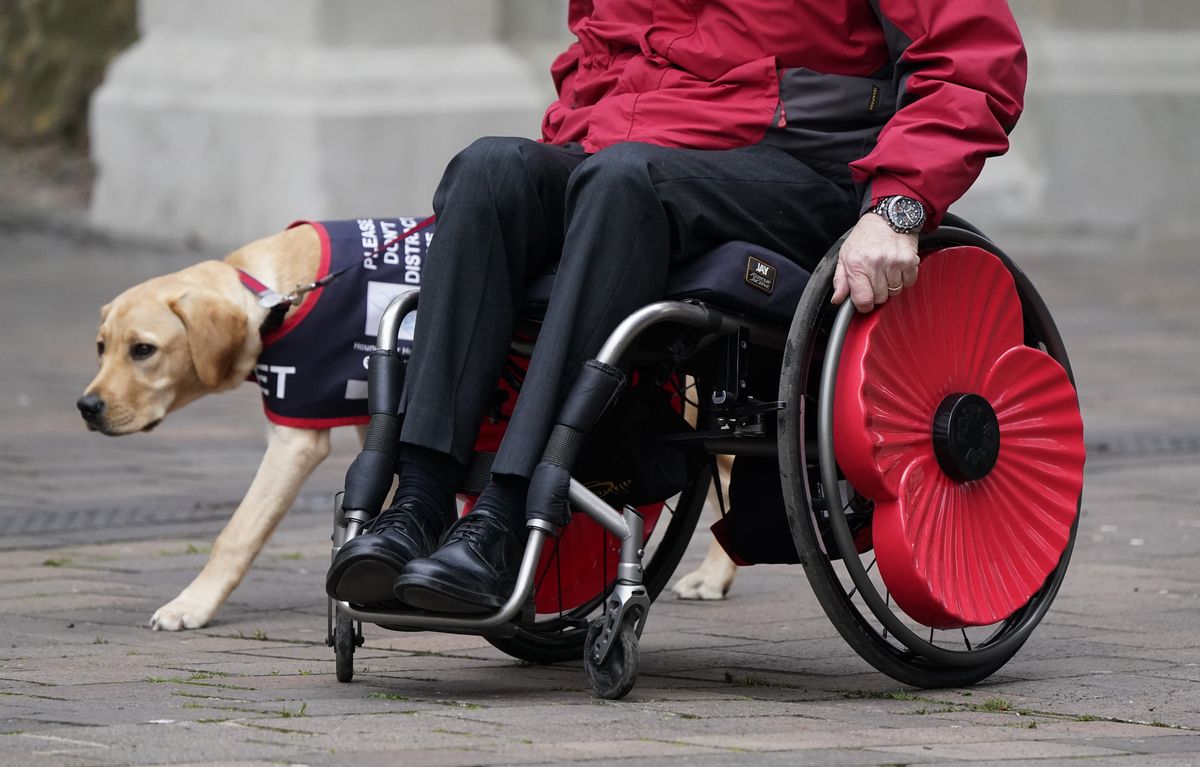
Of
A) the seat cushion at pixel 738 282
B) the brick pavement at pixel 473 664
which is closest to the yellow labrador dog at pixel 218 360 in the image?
the brick pavement at pixel 473 664

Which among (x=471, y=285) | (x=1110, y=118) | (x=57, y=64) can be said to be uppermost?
(x=471, y=285)

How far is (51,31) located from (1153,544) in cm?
1112

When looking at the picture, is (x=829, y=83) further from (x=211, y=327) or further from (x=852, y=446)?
(x=211, y=327)

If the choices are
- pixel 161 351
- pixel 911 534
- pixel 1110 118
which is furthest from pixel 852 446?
pixel 1110 118

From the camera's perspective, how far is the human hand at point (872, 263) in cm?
322

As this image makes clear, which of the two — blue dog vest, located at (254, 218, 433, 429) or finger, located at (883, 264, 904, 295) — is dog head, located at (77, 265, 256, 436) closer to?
blue dog vest, located at (254, 218, 433, 429)

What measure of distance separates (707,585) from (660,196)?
1.54 m

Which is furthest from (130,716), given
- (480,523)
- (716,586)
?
(716,586)

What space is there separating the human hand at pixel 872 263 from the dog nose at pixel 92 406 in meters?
1.93

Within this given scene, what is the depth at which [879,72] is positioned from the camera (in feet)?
11.5

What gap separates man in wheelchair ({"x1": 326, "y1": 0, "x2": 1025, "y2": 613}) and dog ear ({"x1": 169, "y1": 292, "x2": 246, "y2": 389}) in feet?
3.66

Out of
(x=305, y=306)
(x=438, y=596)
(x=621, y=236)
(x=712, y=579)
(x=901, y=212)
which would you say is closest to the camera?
(x=438, y=596)

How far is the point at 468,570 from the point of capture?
3.03 meters

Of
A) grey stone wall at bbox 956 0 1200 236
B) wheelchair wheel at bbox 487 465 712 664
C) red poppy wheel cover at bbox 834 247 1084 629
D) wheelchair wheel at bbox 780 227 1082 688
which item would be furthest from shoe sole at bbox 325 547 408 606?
grey stone wall at bbox 956 0 1200 236
